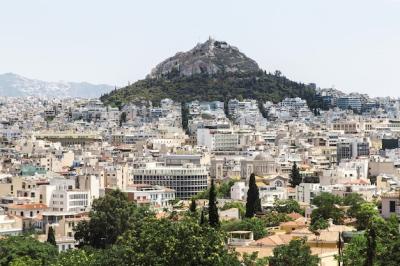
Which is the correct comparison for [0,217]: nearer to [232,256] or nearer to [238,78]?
[232,256]

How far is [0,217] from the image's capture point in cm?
5753

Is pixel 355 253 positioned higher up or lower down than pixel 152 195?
higher up

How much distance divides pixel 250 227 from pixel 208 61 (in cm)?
12462

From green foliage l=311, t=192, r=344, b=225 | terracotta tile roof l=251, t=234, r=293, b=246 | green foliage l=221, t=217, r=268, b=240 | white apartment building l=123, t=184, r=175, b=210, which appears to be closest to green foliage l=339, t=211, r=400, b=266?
terracotta tile roof l=251, t=234, r=293, b=246

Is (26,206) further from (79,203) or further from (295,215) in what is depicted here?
(295,215)

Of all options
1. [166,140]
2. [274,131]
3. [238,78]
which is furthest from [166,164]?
[238,78]

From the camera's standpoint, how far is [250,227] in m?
47.2

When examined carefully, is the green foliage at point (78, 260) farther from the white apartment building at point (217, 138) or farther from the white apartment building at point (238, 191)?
the white apartment building at point (217, 138)

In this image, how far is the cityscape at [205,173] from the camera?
3594cm

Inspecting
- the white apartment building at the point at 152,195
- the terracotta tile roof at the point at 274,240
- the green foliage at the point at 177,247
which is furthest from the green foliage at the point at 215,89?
the green foliage at the point at 177,247

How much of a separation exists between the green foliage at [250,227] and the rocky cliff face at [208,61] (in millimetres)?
118196

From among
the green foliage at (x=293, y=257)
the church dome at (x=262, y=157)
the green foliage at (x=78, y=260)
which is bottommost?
the green foliage at (x=78, y=260)

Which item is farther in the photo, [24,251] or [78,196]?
[78,196]

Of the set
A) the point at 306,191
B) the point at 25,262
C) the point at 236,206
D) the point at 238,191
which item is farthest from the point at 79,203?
the point at 25,262
